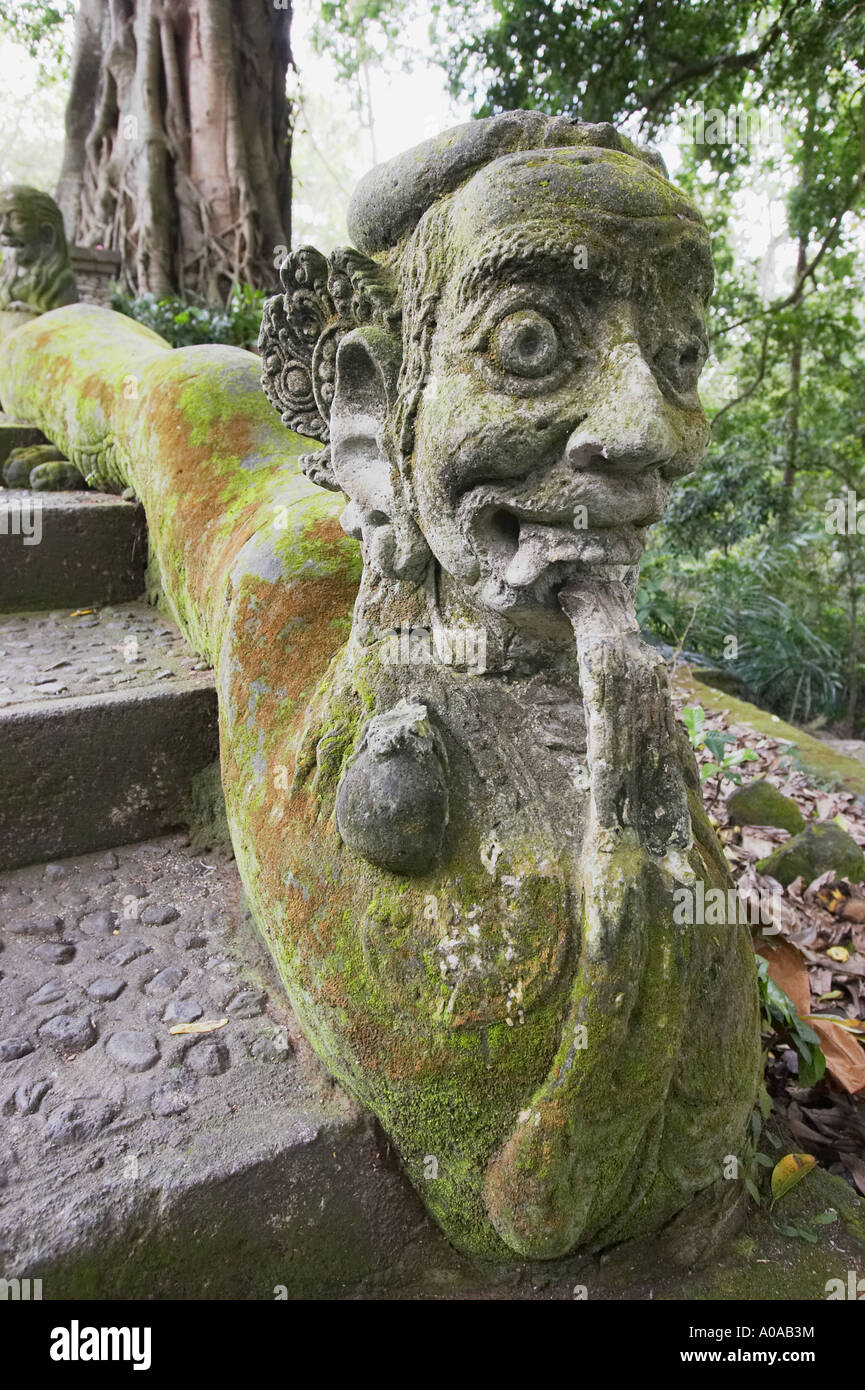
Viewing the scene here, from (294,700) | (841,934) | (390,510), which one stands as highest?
(390,510)

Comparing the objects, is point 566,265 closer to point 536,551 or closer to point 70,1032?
point 536,551

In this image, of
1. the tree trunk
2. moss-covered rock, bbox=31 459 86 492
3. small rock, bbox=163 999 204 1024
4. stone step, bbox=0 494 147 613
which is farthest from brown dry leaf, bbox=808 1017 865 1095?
the tree trunk

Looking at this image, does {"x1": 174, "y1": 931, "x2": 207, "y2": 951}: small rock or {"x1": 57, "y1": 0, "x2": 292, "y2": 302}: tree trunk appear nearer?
{"x1": 174, "y1": 931, "x2": 207, "y2": 951}: small rock

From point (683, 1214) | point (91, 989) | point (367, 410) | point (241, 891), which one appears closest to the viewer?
point (683, 1214)

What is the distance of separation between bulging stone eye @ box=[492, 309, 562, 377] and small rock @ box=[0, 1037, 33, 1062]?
1.40 m

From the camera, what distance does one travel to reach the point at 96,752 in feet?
7.30

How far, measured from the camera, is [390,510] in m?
1.54

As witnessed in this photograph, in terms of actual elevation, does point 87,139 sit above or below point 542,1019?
above

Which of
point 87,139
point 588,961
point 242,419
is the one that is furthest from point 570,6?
point 588,961

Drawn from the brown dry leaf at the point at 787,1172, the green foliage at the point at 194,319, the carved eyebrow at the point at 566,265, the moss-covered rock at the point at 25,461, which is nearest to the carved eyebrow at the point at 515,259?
the carved eyebrow at the point at 566,265

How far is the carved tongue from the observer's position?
1.33 meters

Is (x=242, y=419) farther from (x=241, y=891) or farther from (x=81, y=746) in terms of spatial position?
(x=241, y=891)

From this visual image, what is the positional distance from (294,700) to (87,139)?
22.9 ft

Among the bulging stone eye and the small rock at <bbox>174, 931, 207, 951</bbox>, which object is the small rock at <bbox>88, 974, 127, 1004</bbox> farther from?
the bulging stone eye
